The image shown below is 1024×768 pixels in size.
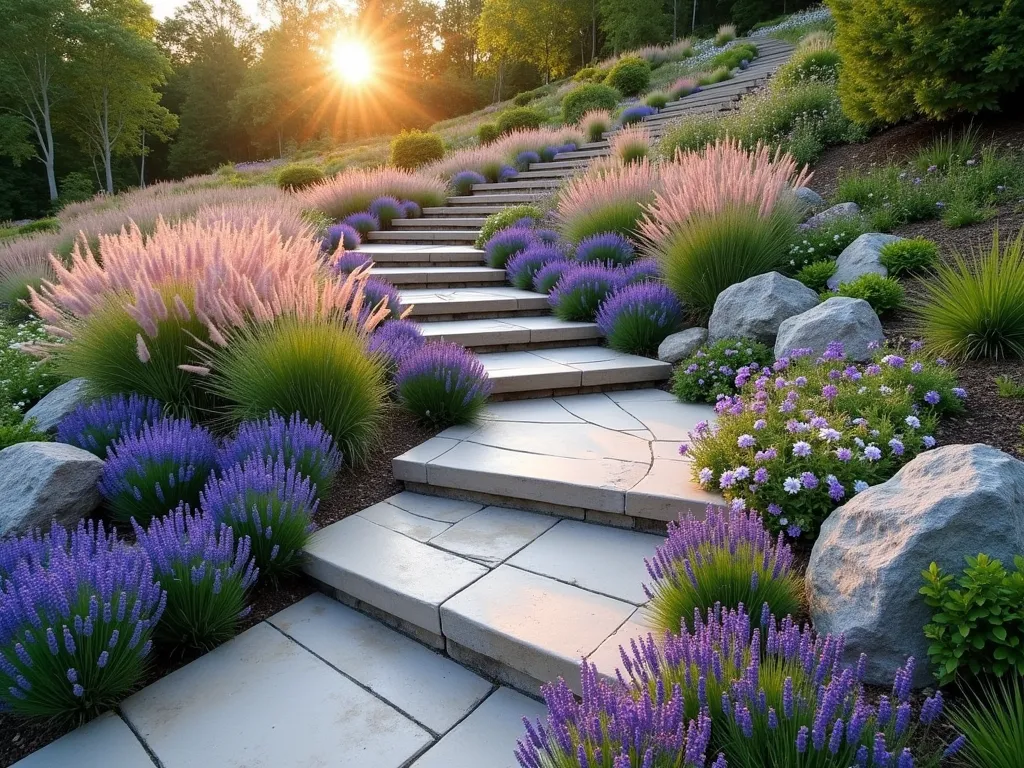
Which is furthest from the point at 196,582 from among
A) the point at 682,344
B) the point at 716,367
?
the point at 682,344

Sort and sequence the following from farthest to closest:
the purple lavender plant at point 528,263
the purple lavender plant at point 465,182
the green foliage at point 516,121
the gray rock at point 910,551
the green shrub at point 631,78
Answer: the green shrub at point 631,78, the green foliage at point 516,121, the purple lavender plant at point 465,182, the purple lavender plant at point 528,263, the gray rock at point 910,551

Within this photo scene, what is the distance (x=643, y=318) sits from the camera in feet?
15.8

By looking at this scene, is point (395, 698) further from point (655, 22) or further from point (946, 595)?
point (655, 22)

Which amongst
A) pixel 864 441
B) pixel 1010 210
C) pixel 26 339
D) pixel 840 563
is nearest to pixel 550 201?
pixel 1010 210

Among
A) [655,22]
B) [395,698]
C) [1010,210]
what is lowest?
[395,698]

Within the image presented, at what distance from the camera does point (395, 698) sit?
6.94 ft

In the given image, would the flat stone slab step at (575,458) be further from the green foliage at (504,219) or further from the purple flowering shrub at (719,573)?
the green foliage at (504,219)

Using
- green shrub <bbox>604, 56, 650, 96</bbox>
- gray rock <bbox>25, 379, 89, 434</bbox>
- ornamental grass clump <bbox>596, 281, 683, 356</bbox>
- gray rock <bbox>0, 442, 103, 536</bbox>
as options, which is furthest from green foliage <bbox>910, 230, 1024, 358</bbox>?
green shrub <bbox>604, 56, 650, 96</bbox>

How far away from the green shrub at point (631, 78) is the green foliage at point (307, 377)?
18065 mm

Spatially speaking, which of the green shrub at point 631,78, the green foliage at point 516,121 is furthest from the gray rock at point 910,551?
the green shrub at point 631,78

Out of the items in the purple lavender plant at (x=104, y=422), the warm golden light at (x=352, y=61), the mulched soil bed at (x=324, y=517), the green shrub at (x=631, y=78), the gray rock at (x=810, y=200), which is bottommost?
the mulched soil bed at (x=324, y=517)

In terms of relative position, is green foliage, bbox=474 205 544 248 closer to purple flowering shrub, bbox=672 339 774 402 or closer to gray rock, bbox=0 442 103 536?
purple flowering shrub, bbox=672 339 774 402

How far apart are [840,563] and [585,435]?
1.83 meters

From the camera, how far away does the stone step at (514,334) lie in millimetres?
5141
